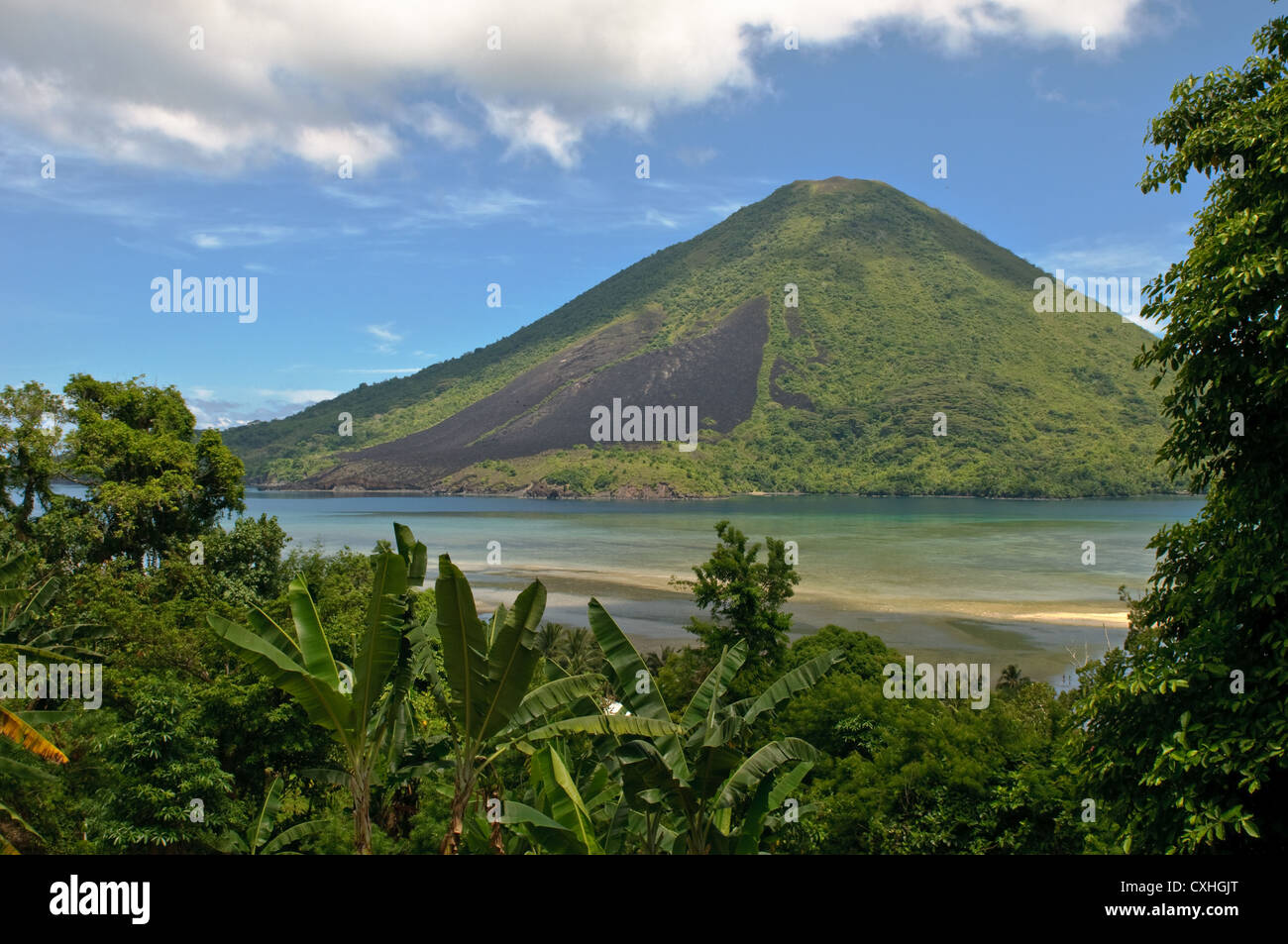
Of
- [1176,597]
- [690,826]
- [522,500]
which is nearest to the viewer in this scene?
[1176,597]

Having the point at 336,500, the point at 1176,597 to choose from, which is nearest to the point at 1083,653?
the point at 1176,597

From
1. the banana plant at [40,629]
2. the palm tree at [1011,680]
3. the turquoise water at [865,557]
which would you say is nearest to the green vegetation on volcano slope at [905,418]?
the turquoise water at [865,557]

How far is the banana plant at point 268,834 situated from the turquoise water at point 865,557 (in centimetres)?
2742

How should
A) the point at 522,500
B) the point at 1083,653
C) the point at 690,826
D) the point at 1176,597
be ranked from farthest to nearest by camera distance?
1. the point at 522,500
2. the point at 1083,653
3. the point at 690,826
4. the point at 1176,597

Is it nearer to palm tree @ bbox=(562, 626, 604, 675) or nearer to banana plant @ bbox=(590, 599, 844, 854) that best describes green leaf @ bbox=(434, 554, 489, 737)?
banana plant @ bbox=(590, 599, 844, 854)

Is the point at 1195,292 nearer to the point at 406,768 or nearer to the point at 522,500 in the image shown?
the point at 406,768

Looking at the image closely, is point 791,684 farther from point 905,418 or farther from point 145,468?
point 905,418

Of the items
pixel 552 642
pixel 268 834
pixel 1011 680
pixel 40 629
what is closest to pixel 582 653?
pixel 552 642

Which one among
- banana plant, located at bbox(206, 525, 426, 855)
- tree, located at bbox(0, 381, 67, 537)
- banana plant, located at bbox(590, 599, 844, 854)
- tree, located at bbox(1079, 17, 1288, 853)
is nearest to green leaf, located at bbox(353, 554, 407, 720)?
banana plant, located at bbox(206, 525, 426, 855)

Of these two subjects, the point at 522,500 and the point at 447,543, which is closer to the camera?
the point at 447,543

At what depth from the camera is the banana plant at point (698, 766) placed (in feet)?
21.1

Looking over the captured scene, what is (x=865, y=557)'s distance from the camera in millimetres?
67250
